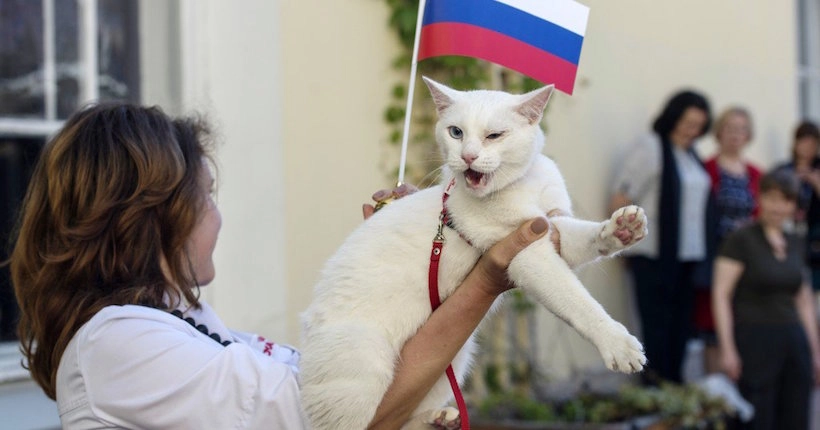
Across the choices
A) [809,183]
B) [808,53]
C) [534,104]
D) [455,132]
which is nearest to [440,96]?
[455,132]

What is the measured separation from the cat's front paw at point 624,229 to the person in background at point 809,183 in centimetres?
611

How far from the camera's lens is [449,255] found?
86.0 inches

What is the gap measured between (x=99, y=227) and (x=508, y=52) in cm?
97

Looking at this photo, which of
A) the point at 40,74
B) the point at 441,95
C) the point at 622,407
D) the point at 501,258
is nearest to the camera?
the point at 501,258

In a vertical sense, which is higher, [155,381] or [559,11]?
[559,11]

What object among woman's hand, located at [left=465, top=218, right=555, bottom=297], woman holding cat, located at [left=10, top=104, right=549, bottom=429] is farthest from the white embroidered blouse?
woman's hand, located at [left=465, top=218, right=555, bottom=297]

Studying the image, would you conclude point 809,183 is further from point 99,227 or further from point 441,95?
point 99,227

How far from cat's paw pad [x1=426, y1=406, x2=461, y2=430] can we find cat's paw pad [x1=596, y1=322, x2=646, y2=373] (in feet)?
1.13

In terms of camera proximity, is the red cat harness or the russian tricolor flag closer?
the red cat harness

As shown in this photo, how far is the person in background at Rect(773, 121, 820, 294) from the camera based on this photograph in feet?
25.2

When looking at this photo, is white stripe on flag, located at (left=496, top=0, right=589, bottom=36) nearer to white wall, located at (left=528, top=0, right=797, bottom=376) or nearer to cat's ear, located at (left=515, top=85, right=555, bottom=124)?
cat's ear, located at (left=515, top=85, right=555, bottom=124)

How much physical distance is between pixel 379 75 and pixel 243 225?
114 centimetres

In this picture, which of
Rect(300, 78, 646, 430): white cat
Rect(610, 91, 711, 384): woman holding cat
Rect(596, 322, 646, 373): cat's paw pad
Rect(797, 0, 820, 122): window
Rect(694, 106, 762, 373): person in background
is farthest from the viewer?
Rect(797, 0, 820, 122): window

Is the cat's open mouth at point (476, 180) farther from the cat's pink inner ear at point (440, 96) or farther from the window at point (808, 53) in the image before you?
the window at point (808, 53)
